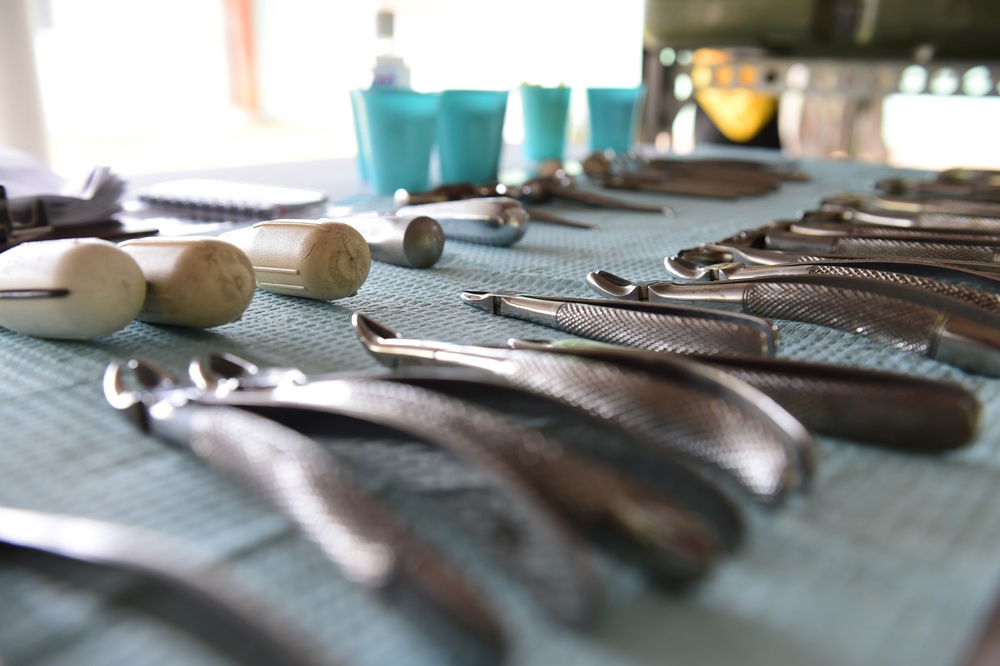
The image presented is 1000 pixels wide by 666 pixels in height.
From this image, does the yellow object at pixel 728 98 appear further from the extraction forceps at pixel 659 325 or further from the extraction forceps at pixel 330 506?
the extraction forceps at pixel 330 506

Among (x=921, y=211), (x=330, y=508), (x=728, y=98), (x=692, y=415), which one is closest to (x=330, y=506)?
(x=330, y=508)

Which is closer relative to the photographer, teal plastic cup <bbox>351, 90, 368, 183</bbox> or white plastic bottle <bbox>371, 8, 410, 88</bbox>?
teal plastic cup <bbox>351, 90, 368, 183</bbox>

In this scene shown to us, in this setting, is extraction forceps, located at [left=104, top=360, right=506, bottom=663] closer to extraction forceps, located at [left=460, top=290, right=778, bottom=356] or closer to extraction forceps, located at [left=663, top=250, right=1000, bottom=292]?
extraction forceps, located at [left=460, top=290, right=778, bottom=356]

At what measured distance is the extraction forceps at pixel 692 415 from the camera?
0.24 metres

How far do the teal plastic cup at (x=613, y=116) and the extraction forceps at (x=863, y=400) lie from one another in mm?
1026

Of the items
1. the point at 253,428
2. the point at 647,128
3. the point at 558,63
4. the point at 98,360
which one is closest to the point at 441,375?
the point at 253,428

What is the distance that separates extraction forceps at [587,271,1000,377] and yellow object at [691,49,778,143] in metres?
1.27

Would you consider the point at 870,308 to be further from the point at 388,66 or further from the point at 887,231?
the point at 388,66

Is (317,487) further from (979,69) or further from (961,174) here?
(979,69)

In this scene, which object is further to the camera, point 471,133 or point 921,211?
point 471,133

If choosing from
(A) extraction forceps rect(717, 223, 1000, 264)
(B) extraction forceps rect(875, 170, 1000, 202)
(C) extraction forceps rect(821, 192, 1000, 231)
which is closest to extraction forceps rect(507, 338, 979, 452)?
(A) extraction forceps rect(717, 223, 1000, 264)

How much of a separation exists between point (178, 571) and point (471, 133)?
842mm

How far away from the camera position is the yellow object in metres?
1.61

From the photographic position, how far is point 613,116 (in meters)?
1.28
